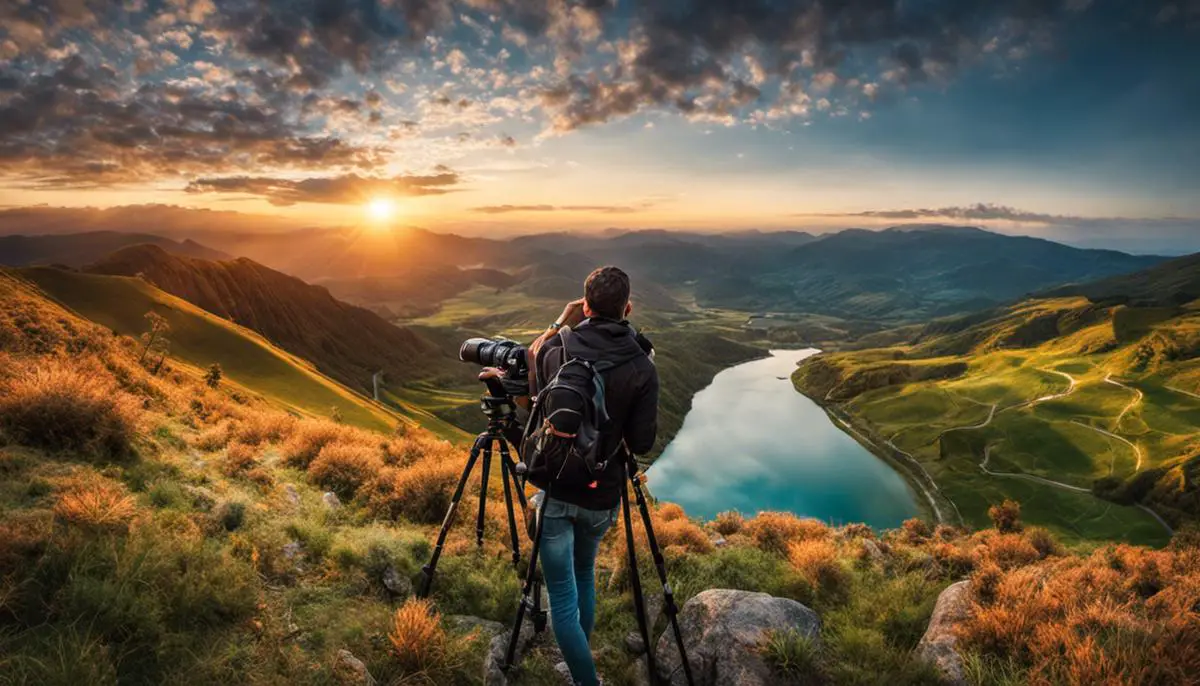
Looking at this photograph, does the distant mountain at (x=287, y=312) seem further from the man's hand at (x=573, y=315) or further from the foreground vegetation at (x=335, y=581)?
the man's hand at (x=573, y=315)

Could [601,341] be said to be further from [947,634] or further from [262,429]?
[262,429]

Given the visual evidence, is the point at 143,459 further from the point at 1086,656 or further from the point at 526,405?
the point at 1086,656

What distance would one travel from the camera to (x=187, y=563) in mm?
4703

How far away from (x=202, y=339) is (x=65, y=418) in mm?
41501

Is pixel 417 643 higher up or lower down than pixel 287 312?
higher up

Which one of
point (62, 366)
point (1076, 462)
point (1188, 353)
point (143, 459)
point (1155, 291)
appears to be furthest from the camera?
point (1155, 291)

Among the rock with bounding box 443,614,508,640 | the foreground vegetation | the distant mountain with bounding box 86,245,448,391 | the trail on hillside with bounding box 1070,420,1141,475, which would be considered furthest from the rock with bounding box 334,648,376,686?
the trail on hillside with bounding box 1070,420,1141,475

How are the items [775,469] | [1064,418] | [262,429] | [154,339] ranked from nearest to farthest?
[262,429] < [154,339] < [775,469] < [1064,418]

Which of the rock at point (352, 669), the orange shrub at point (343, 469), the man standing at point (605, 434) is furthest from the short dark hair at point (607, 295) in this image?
the orange shrub at point (343, 469)

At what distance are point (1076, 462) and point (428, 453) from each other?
102 meters

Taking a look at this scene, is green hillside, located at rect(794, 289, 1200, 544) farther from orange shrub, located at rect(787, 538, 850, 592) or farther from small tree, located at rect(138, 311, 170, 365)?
small tree, located at rect(138, 311, 170, 365)

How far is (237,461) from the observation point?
9172 millimetres

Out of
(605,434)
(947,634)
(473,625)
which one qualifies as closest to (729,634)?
(947,634)

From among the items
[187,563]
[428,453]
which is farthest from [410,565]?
[428,453]
